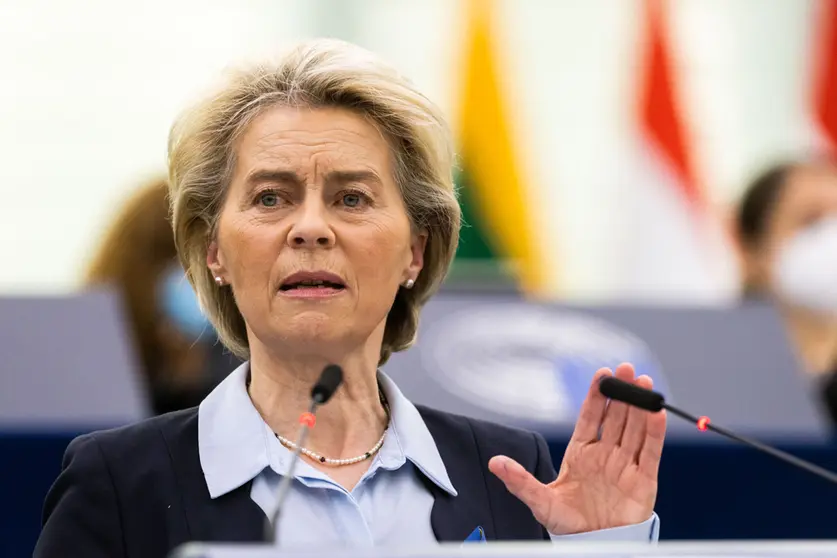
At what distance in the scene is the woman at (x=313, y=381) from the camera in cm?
173

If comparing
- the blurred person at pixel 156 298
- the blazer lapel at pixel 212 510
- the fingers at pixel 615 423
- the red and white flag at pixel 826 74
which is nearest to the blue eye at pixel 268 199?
the blazer lapel at pixel 212 510

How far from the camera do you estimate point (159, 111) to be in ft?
23.1

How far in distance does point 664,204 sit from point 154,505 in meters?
5.87

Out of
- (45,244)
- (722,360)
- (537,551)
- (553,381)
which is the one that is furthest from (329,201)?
(45,244)

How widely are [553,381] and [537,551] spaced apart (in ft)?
6.47

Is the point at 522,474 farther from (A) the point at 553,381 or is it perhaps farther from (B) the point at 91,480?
(A) the point at 553,381

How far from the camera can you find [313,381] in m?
1.82

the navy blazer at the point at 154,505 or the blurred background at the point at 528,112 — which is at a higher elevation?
the navy blazer at the point at 154,505

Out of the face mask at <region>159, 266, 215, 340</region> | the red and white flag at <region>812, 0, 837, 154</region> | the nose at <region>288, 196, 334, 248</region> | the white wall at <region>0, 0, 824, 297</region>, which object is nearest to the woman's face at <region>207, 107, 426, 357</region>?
the nose at <region>288, 196, 334, 248</region>

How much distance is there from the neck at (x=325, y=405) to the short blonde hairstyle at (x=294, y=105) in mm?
110

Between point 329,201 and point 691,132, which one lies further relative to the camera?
Answer: point 691,132

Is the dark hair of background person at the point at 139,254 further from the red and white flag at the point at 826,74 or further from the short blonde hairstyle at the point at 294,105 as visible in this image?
the red and white flag at the point at 826,74

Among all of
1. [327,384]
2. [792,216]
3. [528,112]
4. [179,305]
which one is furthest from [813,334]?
[327,384]

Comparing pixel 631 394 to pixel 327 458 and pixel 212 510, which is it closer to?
pixel 327 458
